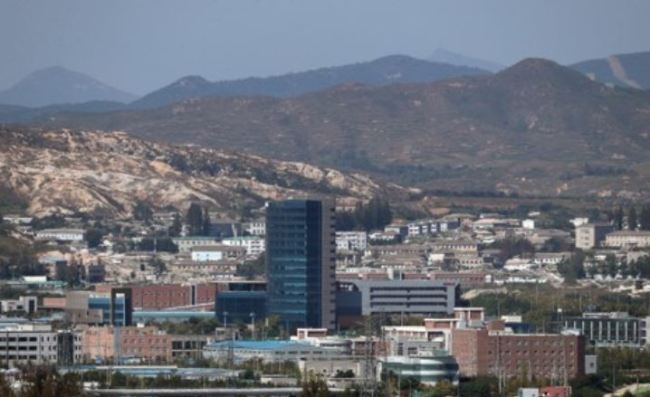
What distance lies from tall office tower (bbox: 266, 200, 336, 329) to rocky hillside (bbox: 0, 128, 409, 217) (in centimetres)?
3656

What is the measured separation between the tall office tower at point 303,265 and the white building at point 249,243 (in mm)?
29811

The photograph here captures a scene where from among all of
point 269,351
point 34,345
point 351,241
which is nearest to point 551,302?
point 269,351

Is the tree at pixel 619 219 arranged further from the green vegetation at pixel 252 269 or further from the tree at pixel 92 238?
the tree at pixel 92 238

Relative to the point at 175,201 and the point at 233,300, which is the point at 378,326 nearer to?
the point at 233,300

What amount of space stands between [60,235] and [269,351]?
147 feet

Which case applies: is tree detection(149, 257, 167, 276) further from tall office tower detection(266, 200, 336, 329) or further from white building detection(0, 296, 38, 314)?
tall office tower detection(266, 200, 336, 329)

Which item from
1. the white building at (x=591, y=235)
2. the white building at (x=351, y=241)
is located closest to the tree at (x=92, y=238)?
the white building at (x=351, y=241)

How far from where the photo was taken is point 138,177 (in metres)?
151

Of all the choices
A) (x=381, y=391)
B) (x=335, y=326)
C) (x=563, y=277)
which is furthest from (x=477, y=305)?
(x=381, y=391)

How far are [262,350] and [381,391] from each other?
16684mm

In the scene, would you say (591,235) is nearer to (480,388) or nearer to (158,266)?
(158,266)

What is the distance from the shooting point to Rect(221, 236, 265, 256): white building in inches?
5375

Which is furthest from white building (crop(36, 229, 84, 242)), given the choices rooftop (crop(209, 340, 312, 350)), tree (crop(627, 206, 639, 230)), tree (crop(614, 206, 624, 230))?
rooftop (crop(209, 340, 312, 350))

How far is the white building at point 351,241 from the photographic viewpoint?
140 meters
